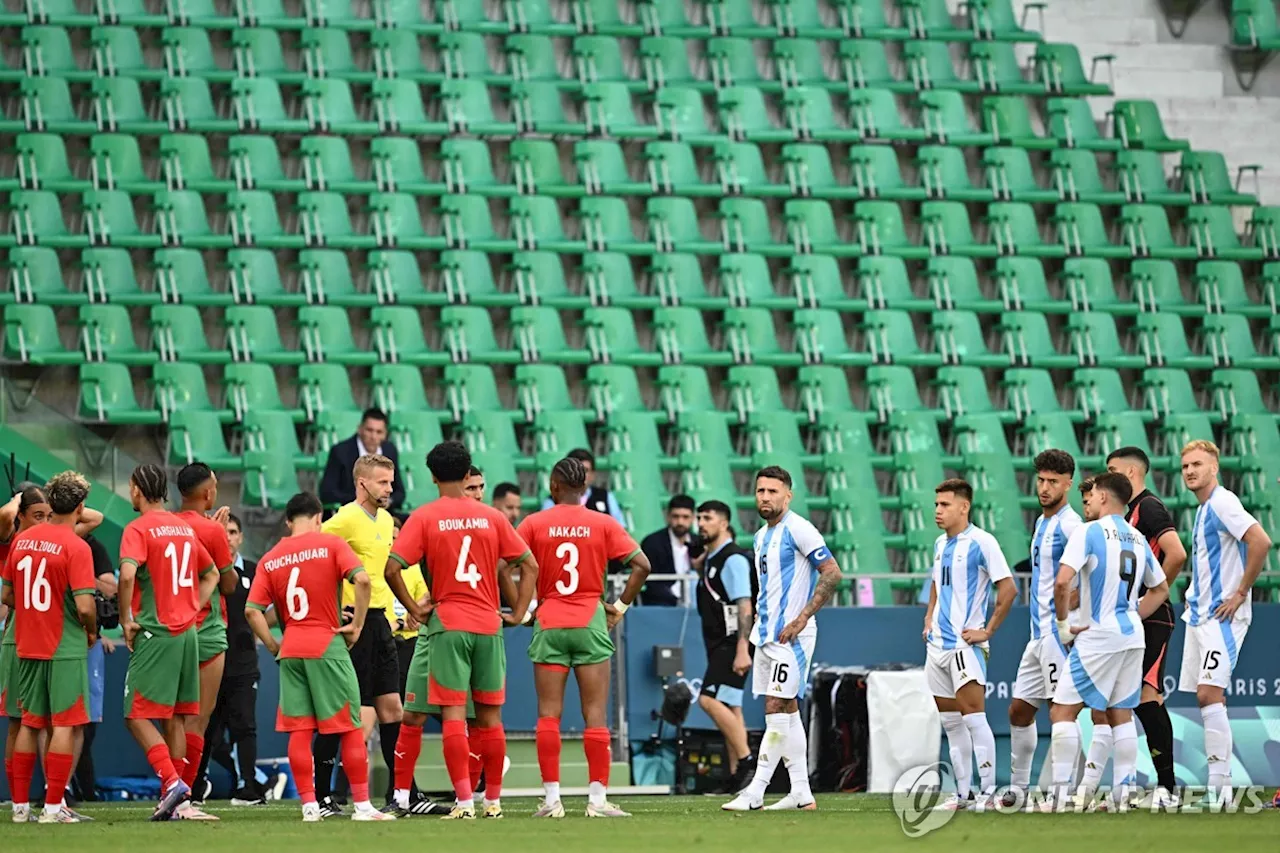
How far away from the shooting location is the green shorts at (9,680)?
403 inches

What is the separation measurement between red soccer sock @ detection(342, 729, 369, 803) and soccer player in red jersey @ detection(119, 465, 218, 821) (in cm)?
85

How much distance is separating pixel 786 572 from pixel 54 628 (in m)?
3.96

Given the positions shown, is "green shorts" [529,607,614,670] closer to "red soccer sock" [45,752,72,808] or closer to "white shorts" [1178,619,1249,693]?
"red soccer sock" [45,752,72,808]

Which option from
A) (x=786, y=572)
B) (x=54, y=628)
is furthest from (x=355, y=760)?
(x=786, y=572)

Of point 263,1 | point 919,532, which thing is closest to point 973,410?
point 919,532

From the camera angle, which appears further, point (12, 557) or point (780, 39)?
point (780, 39)

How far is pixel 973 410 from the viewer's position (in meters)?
19.4

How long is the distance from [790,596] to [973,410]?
9.27m

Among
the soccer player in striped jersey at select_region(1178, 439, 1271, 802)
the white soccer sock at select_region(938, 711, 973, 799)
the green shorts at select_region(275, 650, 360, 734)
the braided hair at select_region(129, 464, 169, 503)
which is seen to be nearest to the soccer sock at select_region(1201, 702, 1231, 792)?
the soccer player in striped jersey at select_region(1178, 439, 1271, 802)

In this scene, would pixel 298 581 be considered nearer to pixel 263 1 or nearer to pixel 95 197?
pixel 95 197

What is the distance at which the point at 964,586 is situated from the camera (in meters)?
10.5

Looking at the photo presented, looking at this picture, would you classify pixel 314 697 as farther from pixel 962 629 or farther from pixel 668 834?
pixel 962 629

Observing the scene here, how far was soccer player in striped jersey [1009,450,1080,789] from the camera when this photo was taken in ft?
33.9

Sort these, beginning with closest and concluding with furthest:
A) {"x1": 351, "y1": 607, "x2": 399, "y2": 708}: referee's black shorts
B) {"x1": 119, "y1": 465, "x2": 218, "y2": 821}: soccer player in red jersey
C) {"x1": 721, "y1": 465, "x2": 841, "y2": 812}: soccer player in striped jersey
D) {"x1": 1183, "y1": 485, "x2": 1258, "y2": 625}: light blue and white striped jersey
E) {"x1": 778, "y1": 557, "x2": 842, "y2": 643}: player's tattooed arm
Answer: {"x1": 119, "y1": 465, "x2": 218, "y2": 821}: soccer player in red jersey < {"x1": 778, "y1": 557, "x2": 842, "y2": 643}: player's tattooed arm < {"x1": 721, "y1": 465, "x2": 841, "y2": 812}: soccer player in striped jersey < {"x1": 1183, "y1": 485, "x2": 1258, "y2": 625}: light blue and white striped jersey < {"x1": 351, "y1": 607, "x2": 399, "y2": 708}: referee's black shorts
